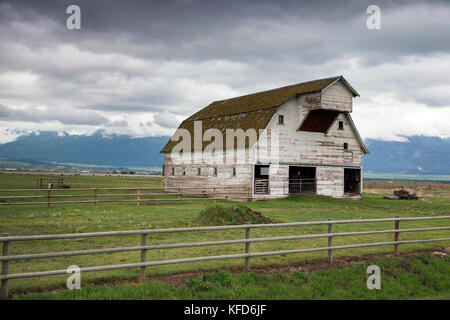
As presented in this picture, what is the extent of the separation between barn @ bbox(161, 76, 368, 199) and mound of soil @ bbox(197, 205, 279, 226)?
14.9 metres

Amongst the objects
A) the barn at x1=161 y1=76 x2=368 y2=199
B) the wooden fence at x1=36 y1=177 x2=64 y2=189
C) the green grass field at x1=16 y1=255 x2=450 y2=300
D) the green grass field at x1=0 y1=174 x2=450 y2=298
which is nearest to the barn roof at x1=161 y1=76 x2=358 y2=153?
the barn at x1=161 y1=76 x2=368 y2=199

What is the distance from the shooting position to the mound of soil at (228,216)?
732 inches

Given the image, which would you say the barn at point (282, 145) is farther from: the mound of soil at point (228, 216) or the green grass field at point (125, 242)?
the mound of soil at point (228, 216)

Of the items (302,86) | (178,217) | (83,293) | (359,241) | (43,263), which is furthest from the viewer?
(302,86)

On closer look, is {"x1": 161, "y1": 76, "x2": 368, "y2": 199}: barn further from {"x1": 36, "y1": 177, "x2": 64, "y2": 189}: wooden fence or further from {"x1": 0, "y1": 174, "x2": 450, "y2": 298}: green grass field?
{"x1": 36, "y1": 177, "x2": 64, "y2": 189}: wooden fence

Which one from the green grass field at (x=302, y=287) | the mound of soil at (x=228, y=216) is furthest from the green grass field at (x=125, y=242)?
the green grass field at (x=302, y=287)

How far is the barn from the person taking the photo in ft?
115

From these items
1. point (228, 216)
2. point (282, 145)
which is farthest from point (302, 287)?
point (282, 145)

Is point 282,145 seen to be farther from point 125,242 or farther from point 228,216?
point 125,242

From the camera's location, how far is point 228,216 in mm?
18828

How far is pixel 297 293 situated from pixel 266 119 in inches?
1048

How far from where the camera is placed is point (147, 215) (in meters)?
22.5

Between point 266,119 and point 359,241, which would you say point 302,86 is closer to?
point 266,119

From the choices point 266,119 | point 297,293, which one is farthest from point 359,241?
point 266,119
